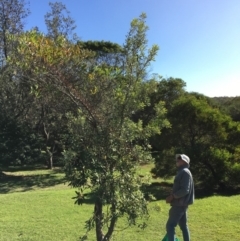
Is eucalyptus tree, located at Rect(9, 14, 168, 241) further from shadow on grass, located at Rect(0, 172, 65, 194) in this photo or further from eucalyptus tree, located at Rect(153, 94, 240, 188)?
shadow on grass, located at Rect(0, 172, 65, 194)

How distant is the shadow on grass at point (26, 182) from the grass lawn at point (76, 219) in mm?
3848

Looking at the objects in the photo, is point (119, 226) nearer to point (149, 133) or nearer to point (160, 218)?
point (160, 218)

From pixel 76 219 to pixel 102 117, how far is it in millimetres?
4036

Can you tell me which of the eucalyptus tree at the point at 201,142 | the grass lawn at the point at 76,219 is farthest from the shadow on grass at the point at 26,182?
the eucalyptus tree at the point at 201,142

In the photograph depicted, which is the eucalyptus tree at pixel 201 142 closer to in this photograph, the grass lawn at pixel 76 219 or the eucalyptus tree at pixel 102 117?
the grass lawn at pixel 76 219

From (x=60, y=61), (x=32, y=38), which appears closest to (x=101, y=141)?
(x=60, y=61)

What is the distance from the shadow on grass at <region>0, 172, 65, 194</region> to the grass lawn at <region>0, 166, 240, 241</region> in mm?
3848

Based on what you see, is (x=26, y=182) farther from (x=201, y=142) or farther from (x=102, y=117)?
(x=102, y=117)

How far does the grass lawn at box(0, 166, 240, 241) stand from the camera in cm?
614

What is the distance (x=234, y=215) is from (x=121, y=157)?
14.3 feet

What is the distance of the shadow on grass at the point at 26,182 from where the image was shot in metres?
14.1

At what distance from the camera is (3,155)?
17.0 meters

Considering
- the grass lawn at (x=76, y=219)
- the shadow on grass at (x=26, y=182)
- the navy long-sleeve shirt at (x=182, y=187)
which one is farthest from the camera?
the shadow on grass at (x=26, y=182)

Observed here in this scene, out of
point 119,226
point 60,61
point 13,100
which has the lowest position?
point 119,226
